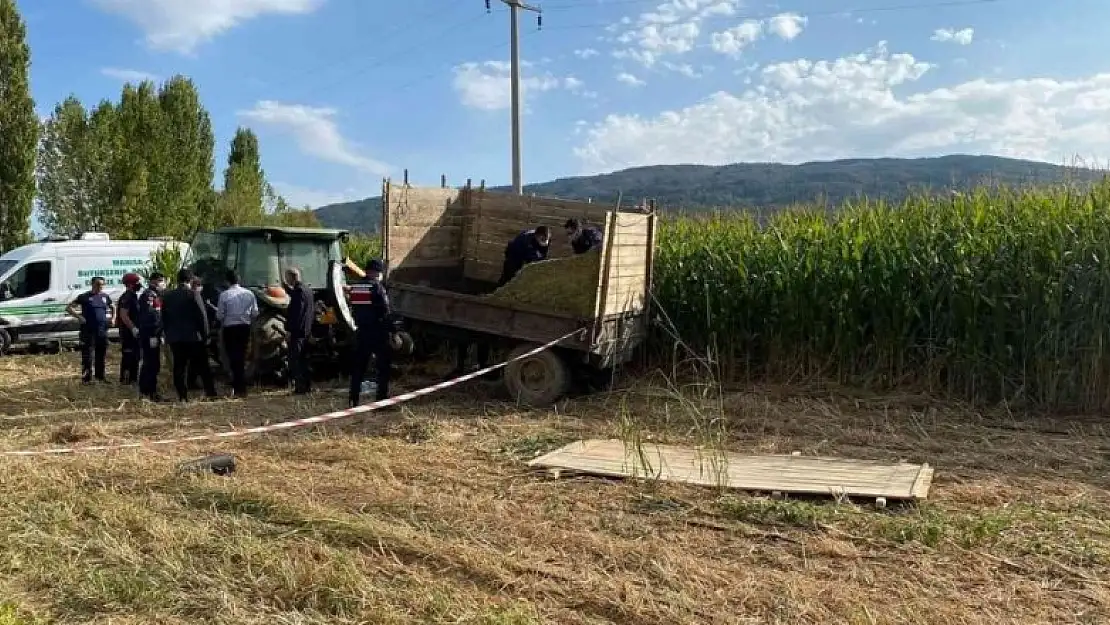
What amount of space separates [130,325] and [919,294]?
30.6 ft

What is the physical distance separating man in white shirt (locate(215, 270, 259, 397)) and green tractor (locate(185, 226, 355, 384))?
24 cm

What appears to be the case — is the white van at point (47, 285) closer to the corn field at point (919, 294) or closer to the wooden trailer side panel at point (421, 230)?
the wooden trailer side panel at point (421, 230)

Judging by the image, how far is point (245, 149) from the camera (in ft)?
161

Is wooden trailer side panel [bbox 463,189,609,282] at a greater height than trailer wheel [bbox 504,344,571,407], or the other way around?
wooden trailer side panel [bbox 463,189,609,282]

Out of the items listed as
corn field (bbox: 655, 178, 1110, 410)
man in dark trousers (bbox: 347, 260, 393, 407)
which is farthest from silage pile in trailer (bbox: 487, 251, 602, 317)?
corn field (bbox: 655, 178, 1110, 410)

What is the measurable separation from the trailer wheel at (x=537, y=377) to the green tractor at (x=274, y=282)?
8.20 feet

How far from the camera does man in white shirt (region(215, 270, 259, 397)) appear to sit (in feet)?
32.0

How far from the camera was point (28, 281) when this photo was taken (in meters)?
15.4

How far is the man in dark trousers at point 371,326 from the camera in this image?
902 centimetres

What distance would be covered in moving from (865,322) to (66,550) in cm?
778

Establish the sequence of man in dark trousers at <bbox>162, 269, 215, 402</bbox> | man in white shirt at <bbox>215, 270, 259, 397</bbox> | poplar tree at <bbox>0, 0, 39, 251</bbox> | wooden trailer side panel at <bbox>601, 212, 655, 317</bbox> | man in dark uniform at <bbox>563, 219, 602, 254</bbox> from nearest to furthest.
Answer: wooden trailer side panel at <bbox>601, 212, 655, 317</bbox> → man in dark uniform at <bbox>563, 219, 602, 254</bbox> → man in dark trousers at <bbox>162, 269, 215, 402</bbox> → man in white shirt at <bbox>215, 270, 259, 397</bbox> → poplar tree at <bbox>0, 0, 39, 251</bbox>

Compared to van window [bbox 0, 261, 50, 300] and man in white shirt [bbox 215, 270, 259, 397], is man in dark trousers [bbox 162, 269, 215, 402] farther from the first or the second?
van window [bbox 0, 261, 50, 300]

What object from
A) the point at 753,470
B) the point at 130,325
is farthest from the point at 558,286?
the point at 130,325

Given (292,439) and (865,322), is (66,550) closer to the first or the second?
(292,439)
